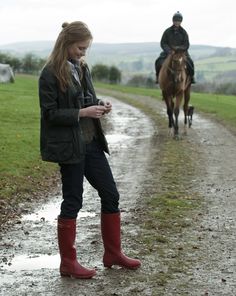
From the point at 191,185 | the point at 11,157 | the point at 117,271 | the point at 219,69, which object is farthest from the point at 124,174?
the point at 219,69

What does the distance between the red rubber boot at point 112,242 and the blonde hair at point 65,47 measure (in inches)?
57.4

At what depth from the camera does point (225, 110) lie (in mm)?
27375

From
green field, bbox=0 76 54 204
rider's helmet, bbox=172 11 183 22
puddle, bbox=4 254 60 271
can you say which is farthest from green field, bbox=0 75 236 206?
rider's helmet, bbox=172 11 183 22

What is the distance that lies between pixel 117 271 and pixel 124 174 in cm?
571

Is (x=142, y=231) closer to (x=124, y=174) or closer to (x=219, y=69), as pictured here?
(x=124, y=174)

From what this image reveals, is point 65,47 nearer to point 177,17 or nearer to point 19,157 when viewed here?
point 19,157

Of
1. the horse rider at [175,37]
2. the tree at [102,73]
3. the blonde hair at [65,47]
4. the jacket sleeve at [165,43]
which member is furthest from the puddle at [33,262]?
the tree at [102,73]

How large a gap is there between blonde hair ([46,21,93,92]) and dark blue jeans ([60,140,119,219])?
2.44 feet

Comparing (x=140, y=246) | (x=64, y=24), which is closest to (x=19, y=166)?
(x=140, y=246)

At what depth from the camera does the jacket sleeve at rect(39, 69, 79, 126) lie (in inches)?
A: 215

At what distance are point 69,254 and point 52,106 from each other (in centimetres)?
148

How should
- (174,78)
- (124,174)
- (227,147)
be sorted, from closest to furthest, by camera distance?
(124,174) < (227,147) < (174,78)

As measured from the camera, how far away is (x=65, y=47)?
5.52 metres

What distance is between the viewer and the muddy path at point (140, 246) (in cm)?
547
